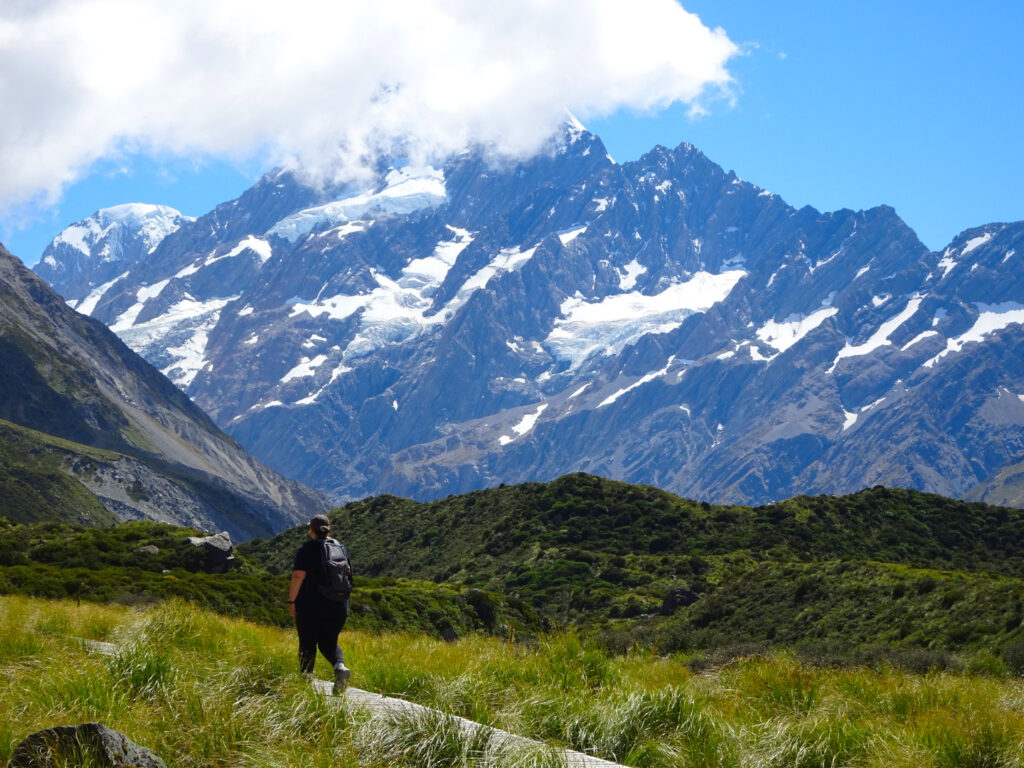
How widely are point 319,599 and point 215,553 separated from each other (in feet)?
186

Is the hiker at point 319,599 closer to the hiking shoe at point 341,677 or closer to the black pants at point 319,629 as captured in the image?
the black pants at point 319,629

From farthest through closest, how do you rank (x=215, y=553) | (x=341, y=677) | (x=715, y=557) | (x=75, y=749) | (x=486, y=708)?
(x=715, y=557), (x=215, y=553), (x=341, y=677), (x=486, y=708), (x=75, y=749)

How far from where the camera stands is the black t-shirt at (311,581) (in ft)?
46.8

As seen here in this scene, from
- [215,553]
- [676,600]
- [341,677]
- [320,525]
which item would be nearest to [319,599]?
[320,525]

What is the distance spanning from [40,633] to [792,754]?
11.2m

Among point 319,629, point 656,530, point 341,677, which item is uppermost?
point 656,530

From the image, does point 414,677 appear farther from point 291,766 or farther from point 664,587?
point 664,587

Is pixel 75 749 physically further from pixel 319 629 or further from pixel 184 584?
pixel 184 584

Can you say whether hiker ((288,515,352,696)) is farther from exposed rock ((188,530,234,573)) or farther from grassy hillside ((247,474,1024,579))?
grassy hillside ((247,474,1024,579))

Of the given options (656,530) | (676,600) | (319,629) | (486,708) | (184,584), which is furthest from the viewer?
(656,530)

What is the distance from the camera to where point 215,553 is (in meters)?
67.6

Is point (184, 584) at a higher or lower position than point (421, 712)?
higher

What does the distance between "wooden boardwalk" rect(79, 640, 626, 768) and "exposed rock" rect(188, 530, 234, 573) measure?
185ft

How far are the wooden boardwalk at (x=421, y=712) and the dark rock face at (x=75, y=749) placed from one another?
2.98 m
